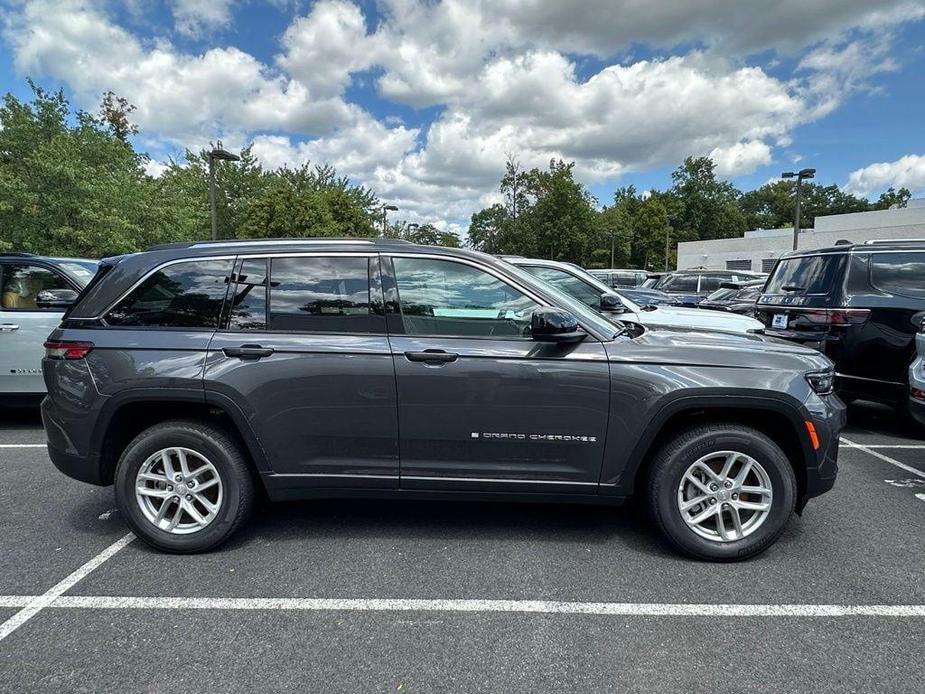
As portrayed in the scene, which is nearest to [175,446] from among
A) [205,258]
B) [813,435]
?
[205,258]

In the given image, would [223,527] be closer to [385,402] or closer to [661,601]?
[385,402]

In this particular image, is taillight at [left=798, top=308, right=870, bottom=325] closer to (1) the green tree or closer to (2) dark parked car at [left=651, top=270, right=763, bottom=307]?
(2) dark parked car at [left=651, top=270, right=763, bottom=307]

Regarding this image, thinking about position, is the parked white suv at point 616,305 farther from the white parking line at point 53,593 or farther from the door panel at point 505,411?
the white parking line at point 53,593

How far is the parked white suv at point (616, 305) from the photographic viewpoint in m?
6.13

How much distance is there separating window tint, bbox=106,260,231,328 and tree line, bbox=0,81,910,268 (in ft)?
51.5

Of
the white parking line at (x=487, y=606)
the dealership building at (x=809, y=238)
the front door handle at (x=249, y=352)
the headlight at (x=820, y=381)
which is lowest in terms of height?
the white parking line at (x=487, y=606)

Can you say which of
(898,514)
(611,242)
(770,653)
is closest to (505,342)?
(770,653)

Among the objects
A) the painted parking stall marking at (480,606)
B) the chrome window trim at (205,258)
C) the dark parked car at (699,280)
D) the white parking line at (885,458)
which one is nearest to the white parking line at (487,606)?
the painted parking stall marking at (480,606)

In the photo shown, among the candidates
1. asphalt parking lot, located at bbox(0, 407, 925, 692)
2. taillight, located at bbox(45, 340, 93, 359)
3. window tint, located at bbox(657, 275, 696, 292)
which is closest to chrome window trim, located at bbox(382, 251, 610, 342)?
asphalt parking lot, located at bbox(0, 407, 925, 692)

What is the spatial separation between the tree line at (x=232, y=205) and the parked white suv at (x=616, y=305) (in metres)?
15.2

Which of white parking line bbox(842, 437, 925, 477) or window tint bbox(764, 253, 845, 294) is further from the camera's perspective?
window tint bbox(764, 253, 845, 294)

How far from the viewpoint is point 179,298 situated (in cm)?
334

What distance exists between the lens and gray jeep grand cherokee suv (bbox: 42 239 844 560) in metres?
3.11

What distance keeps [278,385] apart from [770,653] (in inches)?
108
